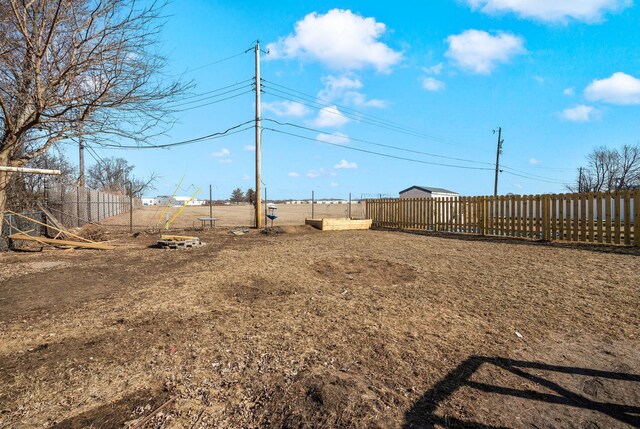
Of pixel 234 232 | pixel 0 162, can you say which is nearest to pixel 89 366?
pixel 0 162

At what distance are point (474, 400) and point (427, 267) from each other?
515cm

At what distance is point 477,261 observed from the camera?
327 inches

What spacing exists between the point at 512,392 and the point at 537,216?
11637 millimetres

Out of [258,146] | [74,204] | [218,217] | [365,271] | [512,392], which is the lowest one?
[512,392]

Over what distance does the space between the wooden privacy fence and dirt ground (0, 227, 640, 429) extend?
4.39 meters

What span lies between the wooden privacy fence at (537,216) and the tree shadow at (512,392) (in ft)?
32.3

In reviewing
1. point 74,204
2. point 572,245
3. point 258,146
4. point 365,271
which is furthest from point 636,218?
point 74,204

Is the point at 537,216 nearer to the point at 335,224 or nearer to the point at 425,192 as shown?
the point at 335,224

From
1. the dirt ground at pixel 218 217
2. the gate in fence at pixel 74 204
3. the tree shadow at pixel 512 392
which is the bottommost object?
the tree shadow at pixel 512 392

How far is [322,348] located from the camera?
3484 millimetres

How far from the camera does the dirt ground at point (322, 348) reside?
247 cm

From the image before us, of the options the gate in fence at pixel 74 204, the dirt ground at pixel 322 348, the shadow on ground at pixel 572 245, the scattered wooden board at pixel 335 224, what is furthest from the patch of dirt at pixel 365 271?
the gate in fence at pixel 74 204

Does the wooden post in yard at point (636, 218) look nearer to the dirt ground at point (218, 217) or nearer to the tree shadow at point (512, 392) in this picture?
the tree shadow at point (512, 392)

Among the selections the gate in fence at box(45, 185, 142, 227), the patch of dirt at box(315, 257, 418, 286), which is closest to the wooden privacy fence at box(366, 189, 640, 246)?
the patch of dirt at box(315, 257, 418, 286)
